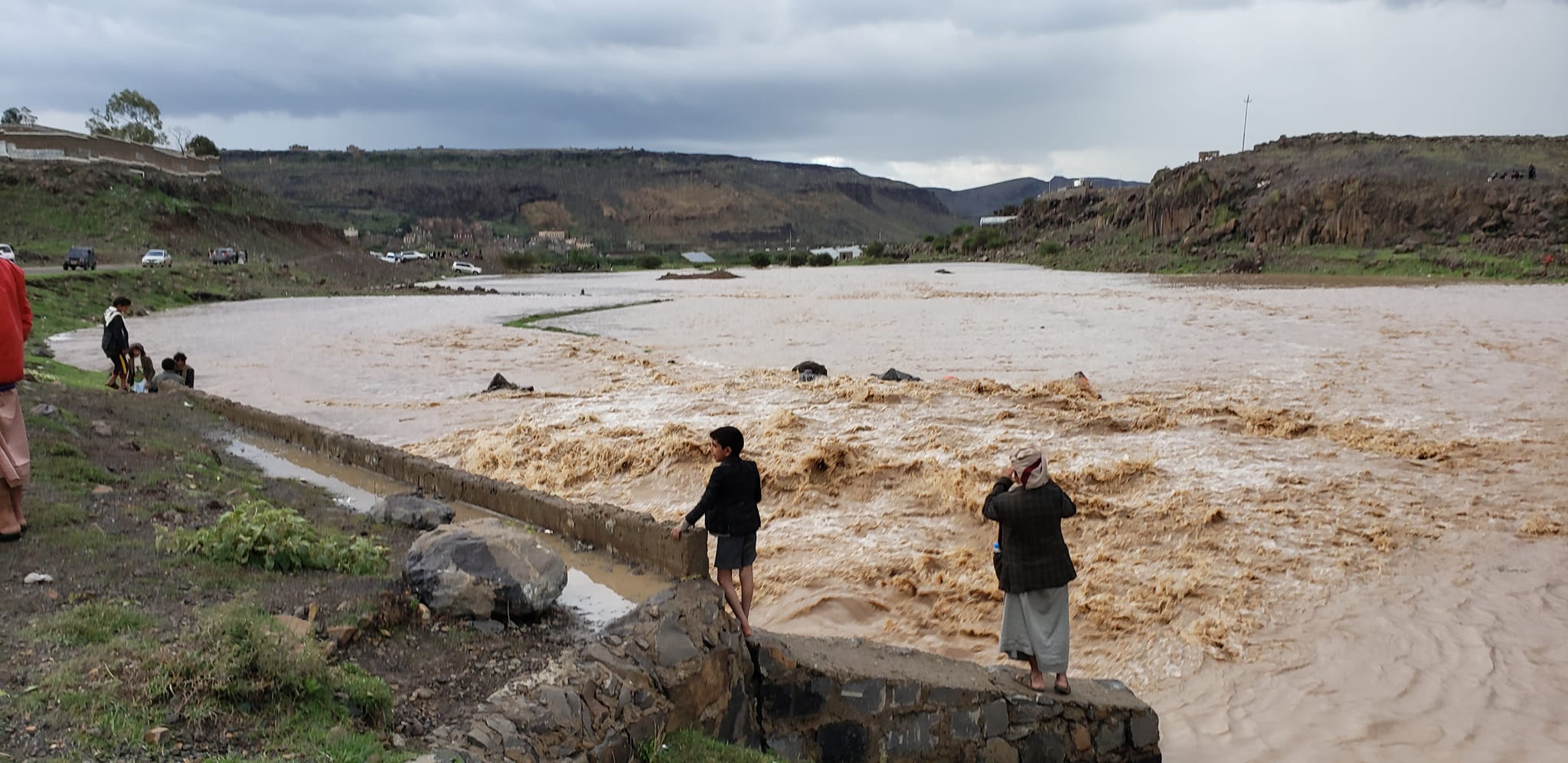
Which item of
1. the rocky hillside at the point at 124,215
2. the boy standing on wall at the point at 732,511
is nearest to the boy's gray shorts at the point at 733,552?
the boy standing on wall at the point at 732,511

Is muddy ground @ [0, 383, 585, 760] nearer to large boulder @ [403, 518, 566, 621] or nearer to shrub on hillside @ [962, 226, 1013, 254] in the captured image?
large boulder @ [403, 518, 566, 621]

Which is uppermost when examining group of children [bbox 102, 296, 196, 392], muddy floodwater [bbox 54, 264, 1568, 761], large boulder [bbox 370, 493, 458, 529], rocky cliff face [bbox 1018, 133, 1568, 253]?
rocky cliff face [bbox 1018, 133, 1568, 253]

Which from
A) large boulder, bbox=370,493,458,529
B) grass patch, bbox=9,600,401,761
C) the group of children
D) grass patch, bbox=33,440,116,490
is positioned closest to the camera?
grass patch, bbox=9,600,401,761

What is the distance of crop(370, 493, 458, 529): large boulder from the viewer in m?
8.72

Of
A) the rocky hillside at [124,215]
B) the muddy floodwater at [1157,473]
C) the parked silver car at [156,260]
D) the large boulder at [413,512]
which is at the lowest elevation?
the muddy floodwater at [1157,473]

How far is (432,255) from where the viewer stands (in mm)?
87250

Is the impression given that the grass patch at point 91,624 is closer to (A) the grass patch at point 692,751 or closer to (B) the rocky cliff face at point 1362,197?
(A) the grass patch at point 692,751

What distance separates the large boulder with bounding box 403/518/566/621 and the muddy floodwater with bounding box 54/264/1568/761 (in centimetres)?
317

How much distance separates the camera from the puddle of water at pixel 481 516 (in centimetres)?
682

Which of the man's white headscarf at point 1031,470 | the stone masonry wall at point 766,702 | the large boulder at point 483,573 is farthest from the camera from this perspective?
the large boulder at point 483,573

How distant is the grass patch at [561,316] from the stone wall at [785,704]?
26.5m

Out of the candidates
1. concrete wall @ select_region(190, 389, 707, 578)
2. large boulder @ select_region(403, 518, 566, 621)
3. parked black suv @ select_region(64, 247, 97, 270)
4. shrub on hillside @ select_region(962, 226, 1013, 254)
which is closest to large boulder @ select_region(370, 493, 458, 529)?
concrete wall @ select_region(190, 389, 707, 578)

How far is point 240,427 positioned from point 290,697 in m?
11.3

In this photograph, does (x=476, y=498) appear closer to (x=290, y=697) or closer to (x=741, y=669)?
(x=741, y=669)
